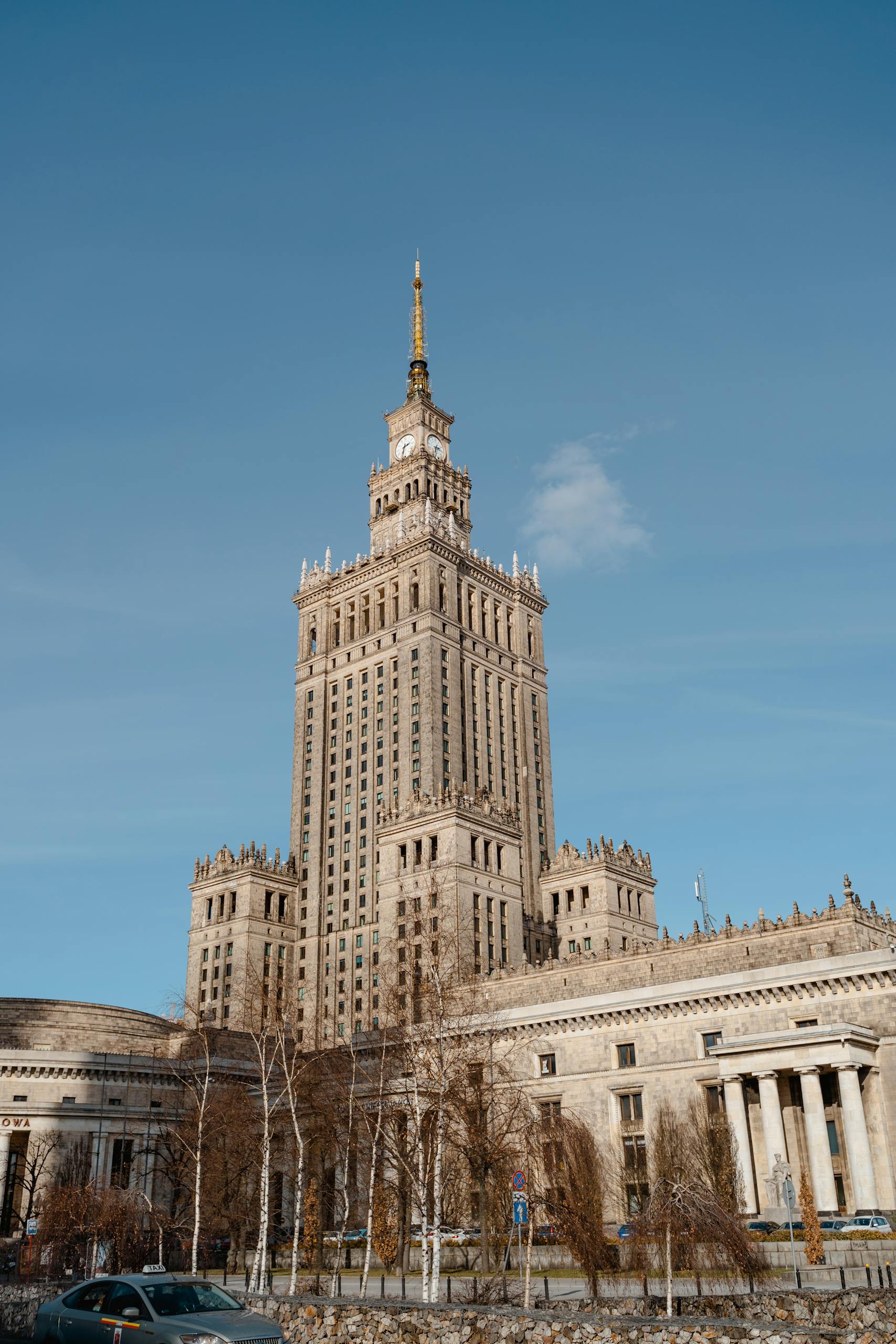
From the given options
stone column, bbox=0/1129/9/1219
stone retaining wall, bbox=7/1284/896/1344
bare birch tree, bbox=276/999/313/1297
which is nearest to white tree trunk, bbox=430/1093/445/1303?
bare birch tree, bbox=276/999/313/1297

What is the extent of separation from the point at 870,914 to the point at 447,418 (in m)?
108

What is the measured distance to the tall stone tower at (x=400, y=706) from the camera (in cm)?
13212

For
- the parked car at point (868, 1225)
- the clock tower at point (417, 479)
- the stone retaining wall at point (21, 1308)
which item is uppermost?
the clock tower at point (417, 479)

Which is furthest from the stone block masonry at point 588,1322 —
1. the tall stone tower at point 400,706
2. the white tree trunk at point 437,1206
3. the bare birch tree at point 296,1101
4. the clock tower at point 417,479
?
the clock tower at point 417,479

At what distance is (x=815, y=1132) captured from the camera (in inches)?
2463

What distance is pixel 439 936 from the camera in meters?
61.5

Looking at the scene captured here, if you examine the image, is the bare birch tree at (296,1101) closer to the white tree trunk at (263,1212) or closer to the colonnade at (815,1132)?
the white tree trunk at (263,1212)

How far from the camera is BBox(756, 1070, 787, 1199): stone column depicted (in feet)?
208

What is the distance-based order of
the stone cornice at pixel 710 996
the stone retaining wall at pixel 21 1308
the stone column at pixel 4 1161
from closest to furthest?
the stone retaining wall at pixel 21 1308, the stone cornice at pixel 710 996, the stone column at pixel 4 1161

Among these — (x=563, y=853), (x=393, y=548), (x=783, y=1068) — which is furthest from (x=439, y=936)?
(x=393, y=548)

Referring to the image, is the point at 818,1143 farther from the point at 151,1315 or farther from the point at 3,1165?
the point at 3,1165

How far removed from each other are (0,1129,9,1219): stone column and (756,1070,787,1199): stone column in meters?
58.2

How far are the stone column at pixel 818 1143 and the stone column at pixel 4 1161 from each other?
60.7 metres

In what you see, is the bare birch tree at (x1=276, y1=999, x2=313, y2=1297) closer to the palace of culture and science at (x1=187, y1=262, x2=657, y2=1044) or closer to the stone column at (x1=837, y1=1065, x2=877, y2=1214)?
the stone column at (x1=837, y1=1065, x2=877, y2=1214)
